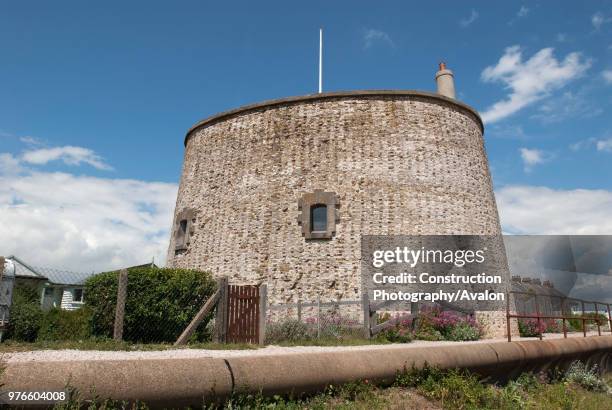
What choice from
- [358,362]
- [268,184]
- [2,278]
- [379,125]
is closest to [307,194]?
[268,184]

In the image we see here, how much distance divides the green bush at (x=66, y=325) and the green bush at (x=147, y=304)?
1.66ft

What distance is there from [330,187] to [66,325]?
8.98m

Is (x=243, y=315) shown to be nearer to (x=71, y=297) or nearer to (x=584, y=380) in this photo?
(x=584, y=380)

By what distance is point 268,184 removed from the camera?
16.6 metres

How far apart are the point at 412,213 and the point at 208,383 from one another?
1239 cm

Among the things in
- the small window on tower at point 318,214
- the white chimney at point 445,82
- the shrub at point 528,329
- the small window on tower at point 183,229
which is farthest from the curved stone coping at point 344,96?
the shrub at point 528,329

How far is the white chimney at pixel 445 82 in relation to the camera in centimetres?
1966

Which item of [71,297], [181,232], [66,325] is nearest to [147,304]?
[66,325]

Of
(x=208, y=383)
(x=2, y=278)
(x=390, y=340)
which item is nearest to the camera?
(x=208, y=383)

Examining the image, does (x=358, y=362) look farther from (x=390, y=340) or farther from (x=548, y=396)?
(x=390, y=340)

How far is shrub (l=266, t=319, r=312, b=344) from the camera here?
11469 millimetres

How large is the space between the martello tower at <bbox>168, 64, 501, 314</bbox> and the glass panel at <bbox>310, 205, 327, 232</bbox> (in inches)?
1.4

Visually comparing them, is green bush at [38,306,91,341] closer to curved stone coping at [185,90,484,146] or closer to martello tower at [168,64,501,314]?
martello tower at [168,64,501,314]

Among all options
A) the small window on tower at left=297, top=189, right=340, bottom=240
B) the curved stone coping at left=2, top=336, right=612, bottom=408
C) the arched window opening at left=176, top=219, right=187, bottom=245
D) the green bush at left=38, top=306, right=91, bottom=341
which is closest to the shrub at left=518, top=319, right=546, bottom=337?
the small window on tower at left=297, top=189, right=340, bottom=240
